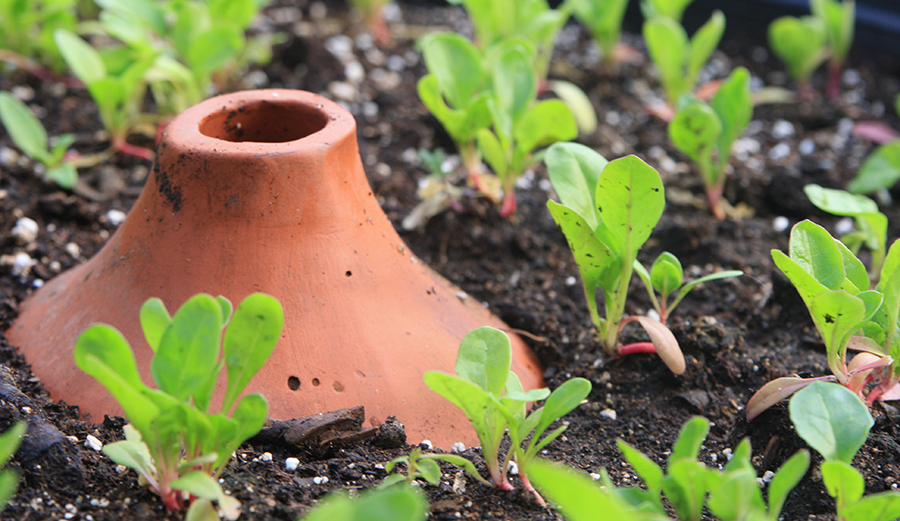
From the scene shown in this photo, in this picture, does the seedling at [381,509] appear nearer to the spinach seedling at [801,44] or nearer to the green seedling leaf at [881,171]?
the green seedling leaf at [881,171]

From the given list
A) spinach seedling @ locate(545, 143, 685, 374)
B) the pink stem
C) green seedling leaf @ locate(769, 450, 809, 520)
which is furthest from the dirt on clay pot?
green seedling leaf @ locate(769, 450, 809, 520)

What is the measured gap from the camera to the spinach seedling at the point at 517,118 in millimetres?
1704

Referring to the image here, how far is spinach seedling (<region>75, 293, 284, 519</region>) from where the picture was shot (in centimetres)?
91

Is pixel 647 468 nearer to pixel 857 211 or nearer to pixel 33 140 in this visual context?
pixel 857 211

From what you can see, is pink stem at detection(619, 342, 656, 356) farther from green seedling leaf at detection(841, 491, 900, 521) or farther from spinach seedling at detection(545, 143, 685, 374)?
green seedling leaf at detection(841, 491, 900, 521)

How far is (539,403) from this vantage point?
1.43 meters

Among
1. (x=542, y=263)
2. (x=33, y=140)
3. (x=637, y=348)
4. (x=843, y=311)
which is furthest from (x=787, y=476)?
(x=33, y=140)

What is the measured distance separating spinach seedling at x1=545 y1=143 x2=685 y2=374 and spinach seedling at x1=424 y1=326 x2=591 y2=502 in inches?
11.7

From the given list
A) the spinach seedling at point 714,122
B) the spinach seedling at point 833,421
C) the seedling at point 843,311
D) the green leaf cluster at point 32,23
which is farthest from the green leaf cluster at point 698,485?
the green leaf cluster at point 32,23

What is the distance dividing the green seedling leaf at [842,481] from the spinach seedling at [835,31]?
2129mm

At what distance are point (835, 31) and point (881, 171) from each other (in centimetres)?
92

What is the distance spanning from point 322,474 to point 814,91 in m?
2.45

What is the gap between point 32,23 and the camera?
2365 mm

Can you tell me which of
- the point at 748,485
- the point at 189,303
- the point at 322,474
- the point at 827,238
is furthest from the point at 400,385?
the point at 827,238
